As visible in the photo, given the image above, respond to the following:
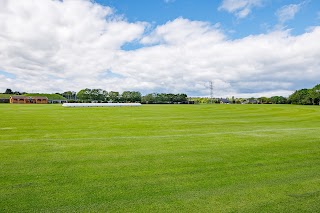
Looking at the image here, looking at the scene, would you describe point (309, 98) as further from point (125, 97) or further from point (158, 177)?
point (158, 177)

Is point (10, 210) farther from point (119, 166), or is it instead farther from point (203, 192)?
point (203, 192)

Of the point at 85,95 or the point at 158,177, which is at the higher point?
the point at 85,95

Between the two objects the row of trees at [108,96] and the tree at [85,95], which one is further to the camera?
the tree at [85,95]

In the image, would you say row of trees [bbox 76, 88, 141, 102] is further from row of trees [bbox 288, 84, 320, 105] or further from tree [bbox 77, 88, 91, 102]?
row of trees [bbox 288, 84, 320, 105]

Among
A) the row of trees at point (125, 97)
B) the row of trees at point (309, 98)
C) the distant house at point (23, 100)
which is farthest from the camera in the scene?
the row of trees at point (125, 97)

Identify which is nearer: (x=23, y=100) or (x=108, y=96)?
(x=23, y=100)

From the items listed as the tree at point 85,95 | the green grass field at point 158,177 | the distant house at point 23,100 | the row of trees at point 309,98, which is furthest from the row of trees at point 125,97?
the green grass field at point 158,177

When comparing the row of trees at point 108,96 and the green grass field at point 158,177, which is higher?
the row of trees at point 108,96

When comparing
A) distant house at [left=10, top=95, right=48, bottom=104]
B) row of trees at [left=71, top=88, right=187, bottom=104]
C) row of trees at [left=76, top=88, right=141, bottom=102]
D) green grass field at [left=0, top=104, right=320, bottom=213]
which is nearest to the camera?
green grass field at [left=0, top=104, right=320, bottom=213]

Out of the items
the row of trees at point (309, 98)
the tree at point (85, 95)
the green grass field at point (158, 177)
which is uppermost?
the tree at point (85, 95)

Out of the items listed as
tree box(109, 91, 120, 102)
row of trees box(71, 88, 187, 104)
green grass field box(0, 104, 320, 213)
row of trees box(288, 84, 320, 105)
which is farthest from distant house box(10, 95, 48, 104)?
green grass field box(0, 104, 320, 213)

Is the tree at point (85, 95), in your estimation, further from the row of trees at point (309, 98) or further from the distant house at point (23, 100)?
the row of trees at point (309, 98)

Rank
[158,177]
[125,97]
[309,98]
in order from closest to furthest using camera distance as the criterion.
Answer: [158,177], [309,98], [125,97]

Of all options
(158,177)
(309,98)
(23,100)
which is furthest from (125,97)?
(158,177)
